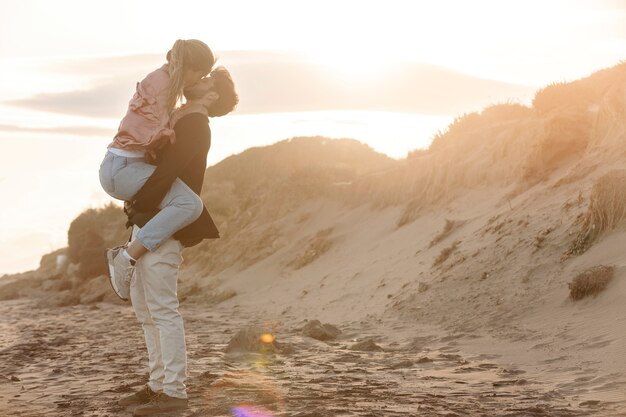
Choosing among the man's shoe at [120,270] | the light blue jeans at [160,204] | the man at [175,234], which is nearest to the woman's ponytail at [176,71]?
the man at [175,234]

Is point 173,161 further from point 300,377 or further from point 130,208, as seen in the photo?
point 300,377

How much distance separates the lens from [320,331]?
1134 cm

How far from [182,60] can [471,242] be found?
9.78m

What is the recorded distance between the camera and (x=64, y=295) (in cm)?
2475

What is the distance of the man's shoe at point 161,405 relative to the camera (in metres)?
5.61

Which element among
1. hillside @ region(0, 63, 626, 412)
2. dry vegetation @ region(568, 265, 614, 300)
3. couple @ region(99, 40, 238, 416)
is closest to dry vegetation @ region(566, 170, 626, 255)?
hillside @ region(0, 63, 626, 412)

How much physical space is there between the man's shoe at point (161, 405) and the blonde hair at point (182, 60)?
2.00 metres

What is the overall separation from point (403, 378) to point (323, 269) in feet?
39.0

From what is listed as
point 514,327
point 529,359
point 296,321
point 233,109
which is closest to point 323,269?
point 296,321

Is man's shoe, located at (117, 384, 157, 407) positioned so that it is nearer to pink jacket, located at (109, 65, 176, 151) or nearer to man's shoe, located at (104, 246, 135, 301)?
man's shoe, located at (104, 246, 135, 301)

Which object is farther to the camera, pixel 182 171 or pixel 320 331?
pixel 320 331

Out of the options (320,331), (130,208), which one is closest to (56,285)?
(320,331)

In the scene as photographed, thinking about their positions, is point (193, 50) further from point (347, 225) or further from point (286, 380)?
point (347, 225)

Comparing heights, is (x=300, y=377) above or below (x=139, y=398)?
below
